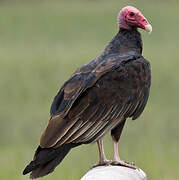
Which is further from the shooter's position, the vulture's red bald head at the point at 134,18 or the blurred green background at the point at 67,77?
the blurred green background at the point at 67,77

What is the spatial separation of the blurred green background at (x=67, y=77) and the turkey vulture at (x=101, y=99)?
274 cm

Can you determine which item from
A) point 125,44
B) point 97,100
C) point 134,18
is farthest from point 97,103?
point 134,18

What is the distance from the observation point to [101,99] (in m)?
4.63

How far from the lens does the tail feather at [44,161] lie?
3.91 m

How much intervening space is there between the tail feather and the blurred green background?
11.2 feet

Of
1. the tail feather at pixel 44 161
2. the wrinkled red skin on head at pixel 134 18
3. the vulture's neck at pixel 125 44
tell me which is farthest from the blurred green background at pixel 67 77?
the tail feather at pixel 44 161

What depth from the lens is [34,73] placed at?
51.6 ft

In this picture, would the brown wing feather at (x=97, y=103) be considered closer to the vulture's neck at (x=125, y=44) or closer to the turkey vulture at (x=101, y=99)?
the turkey vulture at (x=101, y=99)
